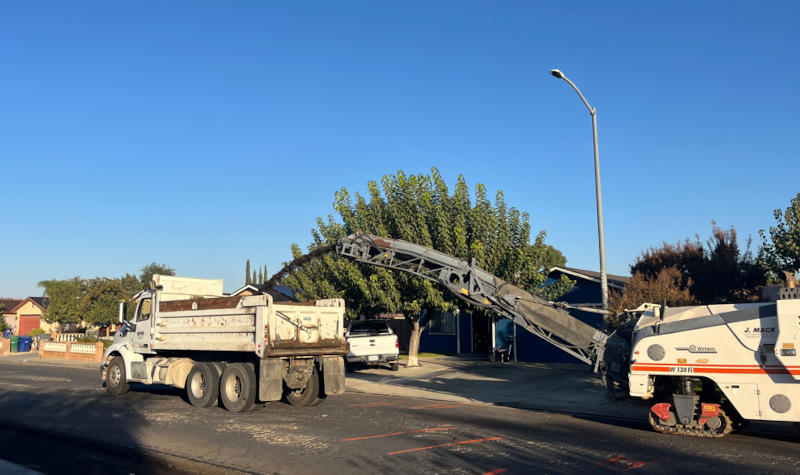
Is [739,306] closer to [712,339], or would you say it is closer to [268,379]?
[712,339]

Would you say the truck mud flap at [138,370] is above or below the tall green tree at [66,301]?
below

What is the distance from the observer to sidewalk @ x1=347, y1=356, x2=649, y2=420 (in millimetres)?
14454

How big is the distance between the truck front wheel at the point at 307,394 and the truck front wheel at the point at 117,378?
5302 millimetres

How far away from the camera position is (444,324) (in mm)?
31875

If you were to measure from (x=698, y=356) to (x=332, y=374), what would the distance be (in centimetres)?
788

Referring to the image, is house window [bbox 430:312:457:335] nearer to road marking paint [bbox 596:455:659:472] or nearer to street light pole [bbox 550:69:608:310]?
street light pole [bbox 550:69:608:310]

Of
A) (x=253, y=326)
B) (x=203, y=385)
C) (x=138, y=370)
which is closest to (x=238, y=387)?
(x=203, y=385)

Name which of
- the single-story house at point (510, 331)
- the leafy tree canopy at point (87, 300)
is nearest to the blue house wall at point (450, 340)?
the single-story house at point (510, 331)

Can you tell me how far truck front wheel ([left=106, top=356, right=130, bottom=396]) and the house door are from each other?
54.8m

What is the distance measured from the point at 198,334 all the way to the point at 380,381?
7.23 metres

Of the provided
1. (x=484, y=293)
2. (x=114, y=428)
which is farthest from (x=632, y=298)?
(x=114, y=428)

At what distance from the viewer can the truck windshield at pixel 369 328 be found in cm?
2227

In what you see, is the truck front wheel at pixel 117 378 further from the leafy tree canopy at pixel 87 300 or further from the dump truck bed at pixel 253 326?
the leafy tree canopy at pixel 87 300

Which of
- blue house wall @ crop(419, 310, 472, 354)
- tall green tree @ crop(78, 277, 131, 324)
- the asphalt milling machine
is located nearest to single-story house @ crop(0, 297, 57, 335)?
tall green tree @ crop(78, 277, 131, 324)
